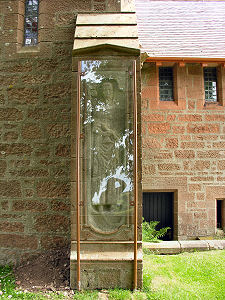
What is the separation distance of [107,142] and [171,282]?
6.19 ft

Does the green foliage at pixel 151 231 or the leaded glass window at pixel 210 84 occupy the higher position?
the leaded glass window at pixel 210 84

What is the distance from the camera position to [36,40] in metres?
3.87

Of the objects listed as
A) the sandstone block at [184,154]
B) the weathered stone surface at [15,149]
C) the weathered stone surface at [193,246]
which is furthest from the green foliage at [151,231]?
the weathered stone surface at [15,149]

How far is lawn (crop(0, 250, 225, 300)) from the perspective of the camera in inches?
107

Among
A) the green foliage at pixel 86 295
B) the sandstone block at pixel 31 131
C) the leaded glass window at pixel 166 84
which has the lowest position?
the green foliage at pixel 86 295

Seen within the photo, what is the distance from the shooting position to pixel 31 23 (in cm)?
390

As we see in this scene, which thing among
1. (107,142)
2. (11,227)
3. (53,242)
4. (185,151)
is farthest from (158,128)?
(11,227)

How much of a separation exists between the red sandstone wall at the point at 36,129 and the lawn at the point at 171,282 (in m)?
0.68

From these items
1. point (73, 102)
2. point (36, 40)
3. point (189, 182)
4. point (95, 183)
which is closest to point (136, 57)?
point (73, 102)

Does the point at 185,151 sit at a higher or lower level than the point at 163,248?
higher

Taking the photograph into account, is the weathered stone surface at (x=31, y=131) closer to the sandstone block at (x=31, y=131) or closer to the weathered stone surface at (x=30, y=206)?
the sandstone block at (x=31, y=131)

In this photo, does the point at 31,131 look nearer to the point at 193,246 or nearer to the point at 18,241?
the point at 18,241

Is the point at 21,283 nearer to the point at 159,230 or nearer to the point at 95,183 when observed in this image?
the point at 95,183

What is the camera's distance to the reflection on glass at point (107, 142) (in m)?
2.90
